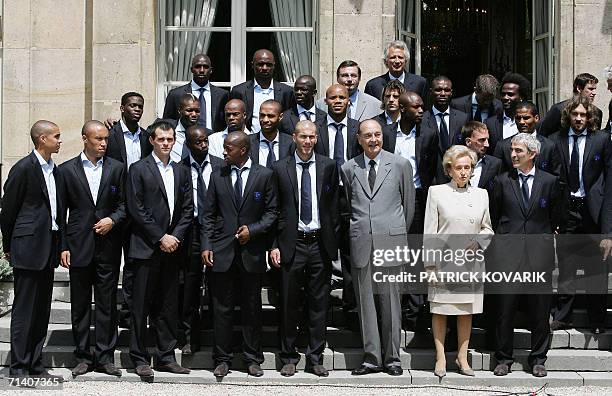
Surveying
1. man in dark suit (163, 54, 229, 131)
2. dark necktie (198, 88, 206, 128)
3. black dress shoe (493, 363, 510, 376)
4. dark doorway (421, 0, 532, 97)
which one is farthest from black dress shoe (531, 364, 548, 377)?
dark doorway (421, 0, 532, 97)

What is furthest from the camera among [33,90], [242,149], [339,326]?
[33,90]

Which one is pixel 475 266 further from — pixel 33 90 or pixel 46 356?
pixel 33 90

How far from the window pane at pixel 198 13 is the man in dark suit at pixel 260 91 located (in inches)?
99.0

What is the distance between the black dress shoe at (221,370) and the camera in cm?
813

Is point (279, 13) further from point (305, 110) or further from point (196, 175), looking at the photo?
point (196, 175)

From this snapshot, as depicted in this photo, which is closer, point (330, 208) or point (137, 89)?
point (330, 208)

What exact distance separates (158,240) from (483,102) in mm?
3509

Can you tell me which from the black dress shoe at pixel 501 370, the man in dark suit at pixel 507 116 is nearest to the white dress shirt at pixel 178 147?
the man in dark suit at pixel 507 116

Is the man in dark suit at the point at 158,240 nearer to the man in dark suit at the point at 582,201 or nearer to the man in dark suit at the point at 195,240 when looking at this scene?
the man in dark suit at the point at 195,240

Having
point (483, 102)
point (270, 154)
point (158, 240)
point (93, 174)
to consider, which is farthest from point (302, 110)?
point (93, 174)

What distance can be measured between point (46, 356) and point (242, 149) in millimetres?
2523

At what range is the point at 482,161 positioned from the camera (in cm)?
853

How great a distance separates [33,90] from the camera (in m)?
11.4

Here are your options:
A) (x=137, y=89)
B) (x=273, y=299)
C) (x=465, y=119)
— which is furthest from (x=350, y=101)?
(x=137, y=89)
